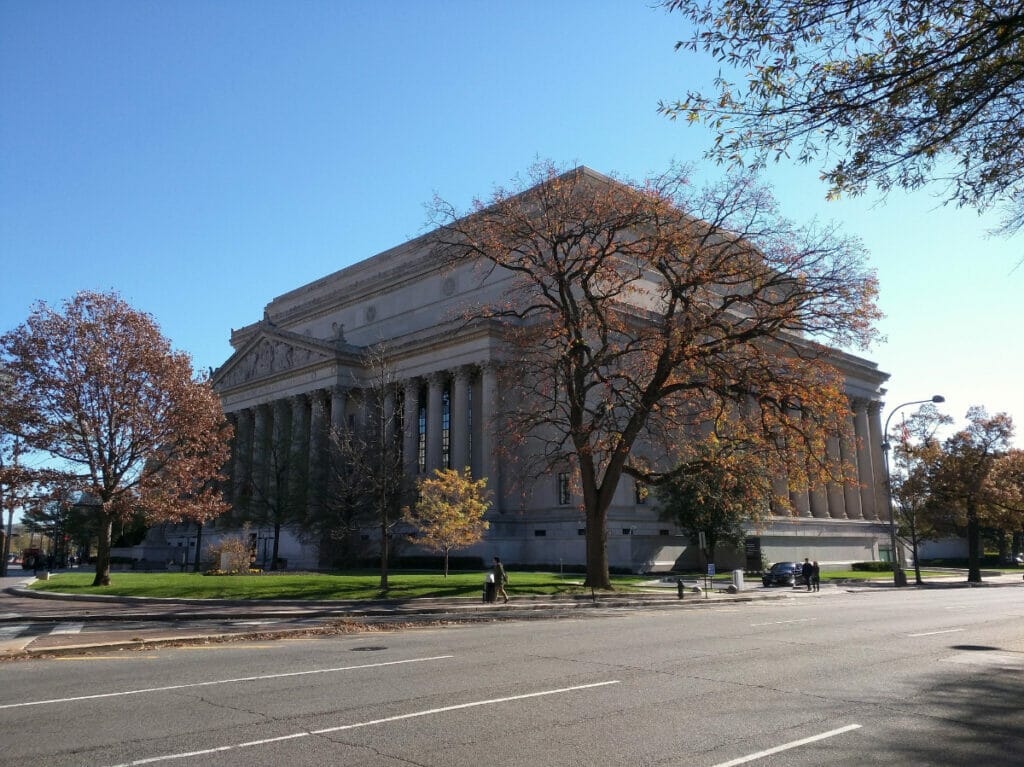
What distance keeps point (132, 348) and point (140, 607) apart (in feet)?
40.3

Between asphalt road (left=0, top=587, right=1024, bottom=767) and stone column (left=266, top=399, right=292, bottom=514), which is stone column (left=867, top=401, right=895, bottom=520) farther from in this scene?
asphalt road (left=0, top=587, right=1024, bottom=767)

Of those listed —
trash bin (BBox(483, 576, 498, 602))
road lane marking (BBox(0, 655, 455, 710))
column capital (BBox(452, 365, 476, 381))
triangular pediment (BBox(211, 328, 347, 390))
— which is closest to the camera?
road lane marking (BBox(0, 655, 455, 710))

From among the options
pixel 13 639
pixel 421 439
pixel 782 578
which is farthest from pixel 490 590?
pixel 421 439

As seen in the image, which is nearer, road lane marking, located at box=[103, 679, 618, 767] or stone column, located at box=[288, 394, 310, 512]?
road lane marking, located at box=[103, 679, 618, 767]

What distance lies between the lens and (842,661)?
12320mm

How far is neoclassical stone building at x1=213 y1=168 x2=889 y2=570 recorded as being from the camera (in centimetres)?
4975

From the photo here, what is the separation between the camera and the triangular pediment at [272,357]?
2418 inches

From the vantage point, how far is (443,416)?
5834 centimetres

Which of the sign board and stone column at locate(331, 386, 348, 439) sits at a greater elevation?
stone column at locate(331, 386, 348, 439)

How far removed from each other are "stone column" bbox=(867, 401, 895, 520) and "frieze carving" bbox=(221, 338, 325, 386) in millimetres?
52300

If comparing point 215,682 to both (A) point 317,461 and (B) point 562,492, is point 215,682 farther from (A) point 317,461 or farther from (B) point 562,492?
(B) point 562,492

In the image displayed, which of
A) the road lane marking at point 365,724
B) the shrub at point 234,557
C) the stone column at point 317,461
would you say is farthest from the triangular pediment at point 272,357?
the road lane marking at point 365,724

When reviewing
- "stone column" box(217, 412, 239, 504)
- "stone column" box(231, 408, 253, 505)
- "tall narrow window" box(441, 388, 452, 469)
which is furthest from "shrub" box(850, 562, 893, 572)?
"stone column" box(217, 412, 239, 504)

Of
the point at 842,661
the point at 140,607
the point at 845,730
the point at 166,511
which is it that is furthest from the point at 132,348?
the point at 845,730
